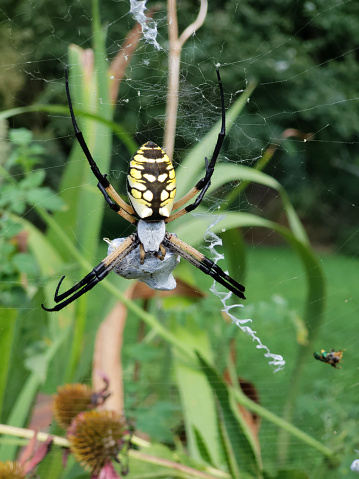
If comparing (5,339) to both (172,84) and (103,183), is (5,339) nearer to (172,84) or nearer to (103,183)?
(103,183)

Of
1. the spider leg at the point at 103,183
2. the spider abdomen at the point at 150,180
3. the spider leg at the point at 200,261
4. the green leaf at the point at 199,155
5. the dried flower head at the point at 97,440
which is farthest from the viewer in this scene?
the green leaf at the point at 199,155

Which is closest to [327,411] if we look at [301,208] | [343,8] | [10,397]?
[10,397]

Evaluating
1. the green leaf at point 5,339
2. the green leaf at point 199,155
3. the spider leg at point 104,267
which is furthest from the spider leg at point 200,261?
the green leaf at point 5,339

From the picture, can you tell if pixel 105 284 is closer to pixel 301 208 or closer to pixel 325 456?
pixel 325 456

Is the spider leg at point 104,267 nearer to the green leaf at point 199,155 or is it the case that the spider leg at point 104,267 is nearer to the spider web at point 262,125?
the spider web at point 262,125

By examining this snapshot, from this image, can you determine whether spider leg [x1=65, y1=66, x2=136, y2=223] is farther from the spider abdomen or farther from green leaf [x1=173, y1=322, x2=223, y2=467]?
green leaf [x1=173, y1=322, x2=223, y2=467]

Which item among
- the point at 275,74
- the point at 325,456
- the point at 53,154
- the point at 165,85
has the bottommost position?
the point at 325,456

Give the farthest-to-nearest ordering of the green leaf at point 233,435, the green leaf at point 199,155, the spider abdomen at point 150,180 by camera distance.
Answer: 1. the green leaf at point 199,155
2. the green leaf at point 233,435
3. the spider abdomen at point 150,180
